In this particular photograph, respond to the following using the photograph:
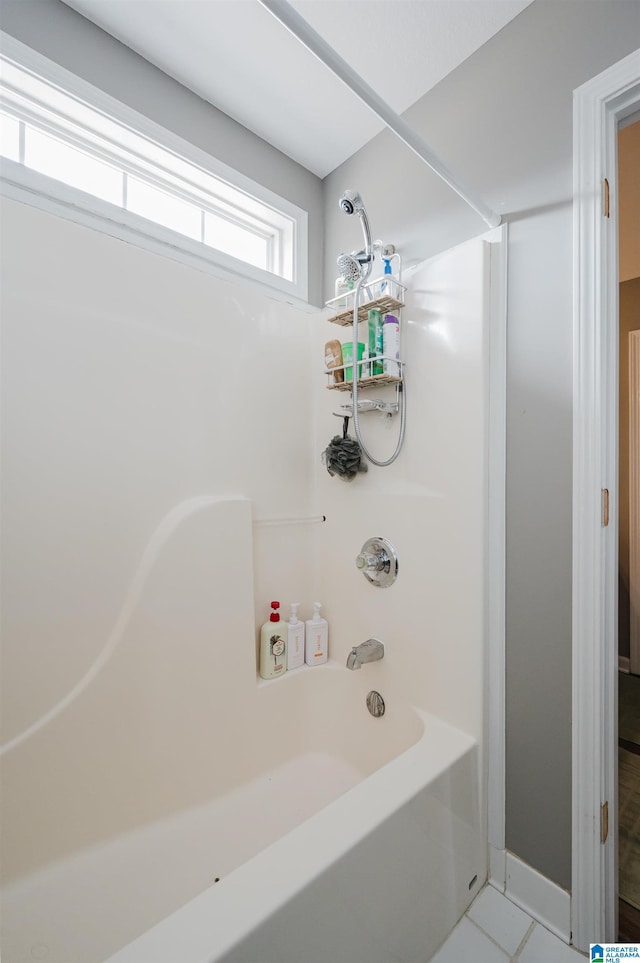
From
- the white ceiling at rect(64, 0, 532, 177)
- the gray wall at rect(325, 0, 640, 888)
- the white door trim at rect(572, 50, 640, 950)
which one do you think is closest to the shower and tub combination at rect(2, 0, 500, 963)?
the gray wall at rect(325, 0, 640, 888)

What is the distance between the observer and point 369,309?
1422 millimetres

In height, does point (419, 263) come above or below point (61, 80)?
below

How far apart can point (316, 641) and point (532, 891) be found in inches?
36.7

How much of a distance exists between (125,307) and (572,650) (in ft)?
5.31

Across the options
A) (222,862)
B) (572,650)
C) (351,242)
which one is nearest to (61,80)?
(351,242)

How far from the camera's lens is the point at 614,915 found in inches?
40.7

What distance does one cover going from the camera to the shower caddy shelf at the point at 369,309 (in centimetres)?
136

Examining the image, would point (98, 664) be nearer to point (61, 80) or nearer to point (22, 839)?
point (22, 839)

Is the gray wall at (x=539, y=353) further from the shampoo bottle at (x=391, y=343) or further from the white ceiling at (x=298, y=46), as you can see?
the shampoo bottle at (x=391, y=343)

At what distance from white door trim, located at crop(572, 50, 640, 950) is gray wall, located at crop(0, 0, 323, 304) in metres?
1.13

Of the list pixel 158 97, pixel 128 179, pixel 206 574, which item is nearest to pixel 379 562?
pixel 206 574

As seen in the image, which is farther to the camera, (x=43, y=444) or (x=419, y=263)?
(x=419, y=263)

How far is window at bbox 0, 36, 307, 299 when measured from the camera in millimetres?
1204

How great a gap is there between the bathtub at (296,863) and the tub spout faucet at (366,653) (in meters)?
0.11
